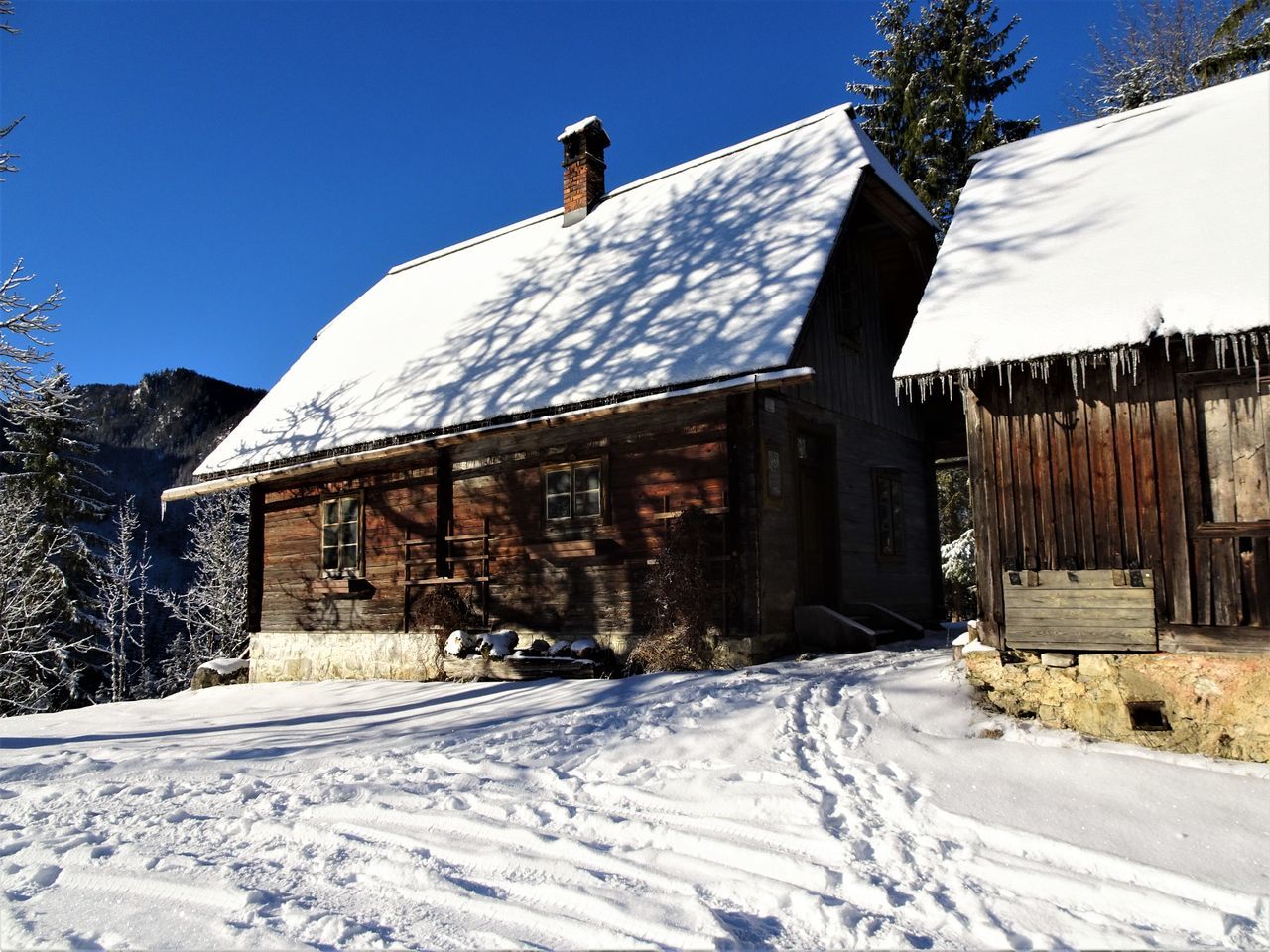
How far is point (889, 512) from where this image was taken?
45.4 ft

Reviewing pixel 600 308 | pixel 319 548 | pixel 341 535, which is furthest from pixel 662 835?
pixel 319 548

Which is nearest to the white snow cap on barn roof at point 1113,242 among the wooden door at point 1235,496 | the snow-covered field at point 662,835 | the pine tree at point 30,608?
the wooden door at point 1235,496

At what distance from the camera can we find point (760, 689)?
8055 mm

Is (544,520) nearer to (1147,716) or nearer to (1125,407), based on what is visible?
(1125,407)

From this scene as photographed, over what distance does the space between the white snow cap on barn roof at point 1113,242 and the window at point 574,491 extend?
5.20m

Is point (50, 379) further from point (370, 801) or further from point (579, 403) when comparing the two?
point (370, 801)

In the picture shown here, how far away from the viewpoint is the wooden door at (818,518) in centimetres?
1204

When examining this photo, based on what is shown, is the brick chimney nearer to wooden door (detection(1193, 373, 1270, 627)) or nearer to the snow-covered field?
the snow-covered field

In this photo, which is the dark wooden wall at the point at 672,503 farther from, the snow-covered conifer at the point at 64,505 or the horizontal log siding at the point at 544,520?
the snow-covered conifer at the point at 64,505

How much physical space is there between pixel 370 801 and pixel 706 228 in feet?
34.1

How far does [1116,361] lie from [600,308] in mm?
7999

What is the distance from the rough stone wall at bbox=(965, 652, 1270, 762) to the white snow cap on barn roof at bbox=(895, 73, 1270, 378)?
241 cm

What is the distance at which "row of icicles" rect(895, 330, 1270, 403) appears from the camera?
20.4 ft

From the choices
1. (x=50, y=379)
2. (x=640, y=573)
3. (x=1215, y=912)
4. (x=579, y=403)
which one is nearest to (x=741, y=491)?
(x=640, y=573)
